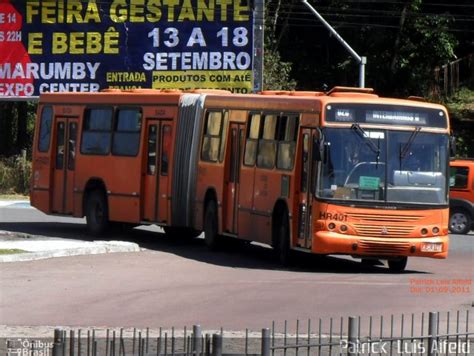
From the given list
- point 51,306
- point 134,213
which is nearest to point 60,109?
point 134,213

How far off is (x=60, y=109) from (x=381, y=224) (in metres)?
9.17

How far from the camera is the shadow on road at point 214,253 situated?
65.5 feet

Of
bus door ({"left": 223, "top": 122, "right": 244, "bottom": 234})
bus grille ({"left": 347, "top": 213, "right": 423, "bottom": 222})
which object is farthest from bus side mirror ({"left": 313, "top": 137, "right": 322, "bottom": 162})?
bus door ({"left": 223, "top": 122, "right": 244, "bottom": 234})

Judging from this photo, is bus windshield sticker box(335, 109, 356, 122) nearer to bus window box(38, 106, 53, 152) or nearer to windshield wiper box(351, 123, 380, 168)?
windshield wiper box(351, 123, 380, 168)

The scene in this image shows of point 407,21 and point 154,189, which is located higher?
point 407,21

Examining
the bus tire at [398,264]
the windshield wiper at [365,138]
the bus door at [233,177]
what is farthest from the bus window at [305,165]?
the bus door at [233,177]

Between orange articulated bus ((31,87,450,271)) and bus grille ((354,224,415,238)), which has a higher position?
orange articulated bus ((31,87,450,271))

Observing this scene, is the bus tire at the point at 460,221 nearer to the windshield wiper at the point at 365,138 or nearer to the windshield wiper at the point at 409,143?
the windshield wiper at the point at 409,143

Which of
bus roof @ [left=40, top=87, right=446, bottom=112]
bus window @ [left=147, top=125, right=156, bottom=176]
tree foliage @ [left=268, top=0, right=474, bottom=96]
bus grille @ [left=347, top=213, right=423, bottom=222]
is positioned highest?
tree foliage @ [left=268, top=0, right=474, bottom=96]

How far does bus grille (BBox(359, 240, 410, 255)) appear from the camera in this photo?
1884 centimetres

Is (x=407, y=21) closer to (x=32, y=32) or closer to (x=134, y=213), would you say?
(x=32, y=32)

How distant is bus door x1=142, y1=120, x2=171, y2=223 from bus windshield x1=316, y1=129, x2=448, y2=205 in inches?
201

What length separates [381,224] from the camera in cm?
1897

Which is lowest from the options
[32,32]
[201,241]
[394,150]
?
[201,241]
